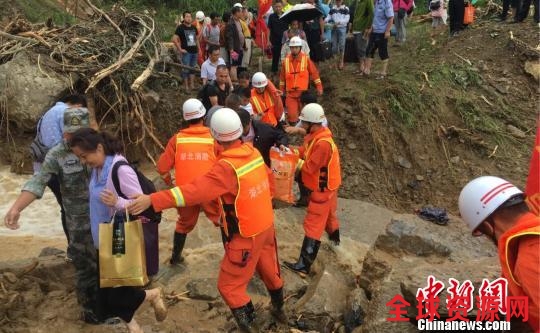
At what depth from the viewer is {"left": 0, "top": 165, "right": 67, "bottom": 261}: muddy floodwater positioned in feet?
19.4

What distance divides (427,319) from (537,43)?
9.56m

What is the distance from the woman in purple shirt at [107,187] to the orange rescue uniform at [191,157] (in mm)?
1333

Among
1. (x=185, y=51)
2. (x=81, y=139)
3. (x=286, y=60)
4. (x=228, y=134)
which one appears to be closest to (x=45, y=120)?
(x=81, y=139)

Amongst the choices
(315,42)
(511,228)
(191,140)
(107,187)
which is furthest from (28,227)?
(511,228)

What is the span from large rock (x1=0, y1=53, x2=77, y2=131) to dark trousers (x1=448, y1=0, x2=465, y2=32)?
28.5 feet

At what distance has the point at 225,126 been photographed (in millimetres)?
3566

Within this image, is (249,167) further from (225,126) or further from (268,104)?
(268,104)

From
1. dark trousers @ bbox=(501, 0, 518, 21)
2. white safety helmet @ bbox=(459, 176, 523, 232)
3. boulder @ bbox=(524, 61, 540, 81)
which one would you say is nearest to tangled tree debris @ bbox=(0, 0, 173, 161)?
white safety helmet @ bbox=(459, 176, 523, 232)

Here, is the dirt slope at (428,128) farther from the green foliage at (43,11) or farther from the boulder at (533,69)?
the green foliage at (43,11)

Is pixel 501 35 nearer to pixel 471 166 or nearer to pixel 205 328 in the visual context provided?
pixel 471 166

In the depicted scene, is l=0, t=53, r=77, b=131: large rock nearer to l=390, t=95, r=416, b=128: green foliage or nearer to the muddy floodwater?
the muddy floodwater

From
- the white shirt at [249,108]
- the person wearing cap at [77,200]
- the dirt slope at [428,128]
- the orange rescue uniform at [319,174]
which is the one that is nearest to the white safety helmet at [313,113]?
the orange rescue uniform at [319,174]

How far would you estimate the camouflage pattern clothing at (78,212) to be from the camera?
12.2ft

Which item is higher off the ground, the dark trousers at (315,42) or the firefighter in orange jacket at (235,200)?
the dark trousers at (315,42)
